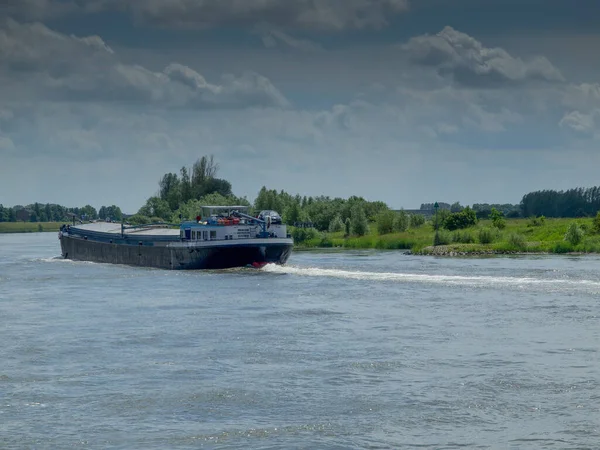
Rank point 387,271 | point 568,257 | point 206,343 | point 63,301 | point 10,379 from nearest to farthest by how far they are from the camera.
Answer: point 10,379 < point 206,343 < point 63,301 < point 387,271 < point 568,257

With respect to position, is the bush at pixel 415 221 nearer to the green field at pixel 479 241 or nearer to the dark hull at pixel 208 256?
the green field at pixel 479 241

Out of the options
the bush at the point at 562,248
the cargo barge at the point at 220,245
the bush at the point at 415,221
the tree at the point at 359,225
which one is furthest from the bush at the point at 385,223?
the cargo barge at the point at 220,245

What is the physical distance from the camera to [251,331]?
45469 mm

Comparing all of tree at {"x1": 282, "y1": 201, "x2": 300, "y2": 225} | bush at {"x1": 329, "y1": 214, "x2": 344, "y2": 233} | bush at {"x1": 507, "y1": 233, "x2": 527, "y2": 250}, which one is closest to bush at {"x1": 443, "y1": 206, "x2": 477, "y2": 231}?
bush at {"x1": 507, "y1": 233, "x2": 527, "y2": 250}

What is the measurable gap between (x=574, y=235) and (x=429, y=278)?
1924 inches

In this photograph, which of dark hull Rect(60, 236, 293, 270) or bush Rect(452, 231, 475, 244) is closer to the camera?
dark hull Rect(60, 236, 293, 270)

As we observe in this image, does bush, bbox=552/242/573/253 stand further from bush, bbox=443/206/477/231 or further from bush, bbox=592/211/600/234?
bush, bbox=443/206/477/231

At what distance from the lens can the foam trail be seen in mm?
66488

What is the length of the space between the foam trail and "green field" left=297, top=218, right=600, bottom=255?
3542cm

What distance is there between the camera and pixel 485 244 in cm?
11881

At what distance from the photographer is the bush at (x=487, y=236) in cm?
12125

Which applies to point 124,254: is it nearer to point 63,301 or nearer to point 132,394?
point 63,301

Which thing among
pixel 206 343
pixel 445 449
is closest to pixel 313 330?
pixel 206 343

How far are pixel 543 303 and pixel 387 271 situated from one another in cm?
2899
